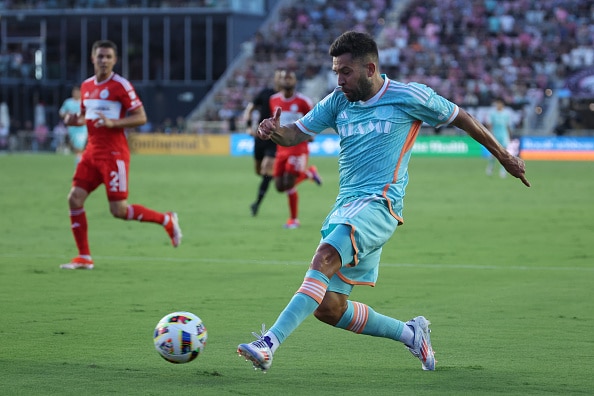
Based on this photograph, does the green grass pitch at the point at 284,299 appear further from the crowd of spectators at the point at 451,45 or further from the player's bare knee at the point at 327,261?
the crowd of spectators at the point at 451,45

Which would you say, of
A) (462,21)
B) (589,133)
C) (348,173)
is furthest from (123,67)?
(348,173)

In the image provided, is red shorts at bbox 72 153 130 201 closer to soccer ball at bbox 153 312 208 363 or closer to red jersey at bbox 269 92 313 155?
soccer ball at bbox 153 312 208 363

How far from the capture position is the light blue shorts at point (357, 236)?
21.8 ft

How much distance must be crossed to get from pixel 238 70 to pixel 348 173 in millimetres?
51603

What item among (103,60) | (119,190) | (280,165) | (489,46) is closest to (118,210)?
(119,190)

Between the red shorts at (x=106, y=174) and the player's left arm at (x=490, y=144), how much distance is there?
236 inches

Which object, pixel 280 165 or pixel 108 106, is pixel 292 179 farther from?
pixel 108 106

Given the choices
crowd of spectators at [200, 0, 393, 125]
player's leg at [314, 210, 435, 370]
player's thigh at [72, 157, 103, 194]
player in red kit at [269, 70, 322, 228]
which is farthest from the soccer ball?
crowd of spectators at [200, 0, 393, 125]

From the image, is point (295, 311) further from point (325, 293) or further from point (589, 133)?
point (589, 133)

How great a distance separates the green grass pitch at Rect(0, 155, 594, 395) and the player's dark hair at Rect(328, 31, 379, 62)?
6.42ft

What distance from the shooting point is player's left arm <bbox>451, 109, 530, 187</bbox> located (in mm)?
7082

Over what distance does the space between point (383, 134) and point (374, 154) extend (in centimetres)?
14

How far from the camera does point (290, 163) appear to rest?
1819 centimetres

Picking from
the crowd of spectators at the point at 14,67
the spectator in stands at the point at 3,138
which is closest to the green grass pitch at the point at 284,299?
the spectator in stands at the point at 3,138
